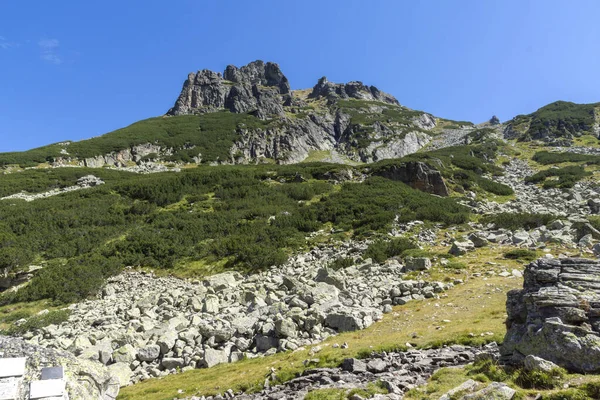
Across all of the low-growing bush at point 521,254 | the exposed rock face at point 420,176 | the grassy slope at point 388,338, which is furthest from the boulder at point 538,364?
the exposed rock face at point 420,176

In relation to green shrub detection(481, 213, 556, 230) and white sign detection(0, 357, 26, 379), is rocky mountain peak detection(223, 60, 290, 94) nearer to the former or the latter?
green shrub detection(481, 213, 556, 230)

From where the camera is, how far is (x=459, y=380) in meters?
6.94

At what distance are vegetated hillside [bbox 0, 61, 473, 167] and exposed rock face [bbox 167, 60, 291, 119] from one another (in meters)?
0.32

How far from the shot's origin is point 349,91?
5566 inches

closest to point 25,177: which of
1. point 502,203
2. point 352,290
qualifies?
point 352,290

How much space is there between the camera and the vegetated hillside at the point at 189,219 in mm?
21078

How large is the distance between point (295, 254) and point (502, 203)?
85.7ft

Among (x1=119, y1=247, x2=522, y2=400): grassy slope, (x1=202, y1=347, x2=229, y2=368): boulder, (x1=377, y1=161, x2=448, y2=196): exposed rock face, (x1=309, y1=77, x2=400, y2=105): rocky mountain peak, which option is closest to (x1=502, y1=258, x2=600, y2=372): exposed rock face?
(x1=119, y1=247, x2=522, y2=400): grassy slope

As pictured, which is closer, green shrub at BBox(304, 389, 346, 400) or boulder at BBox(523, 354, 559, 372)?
boulder at BBox(523, 354, 559, 372)

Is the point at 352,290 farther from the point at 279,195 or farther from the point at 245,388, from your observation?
the point at 279,195

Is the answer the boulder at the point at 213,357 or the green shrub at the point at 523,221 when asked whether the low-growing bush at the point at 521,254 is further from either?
the boulder at the point at 213,357

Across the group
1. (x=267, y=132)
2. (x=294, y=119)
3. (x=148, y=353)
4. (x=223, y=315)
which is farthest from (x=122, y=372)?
(x=294, y=119)

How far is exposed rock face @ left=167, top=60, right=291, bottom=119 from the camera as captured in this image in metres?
105

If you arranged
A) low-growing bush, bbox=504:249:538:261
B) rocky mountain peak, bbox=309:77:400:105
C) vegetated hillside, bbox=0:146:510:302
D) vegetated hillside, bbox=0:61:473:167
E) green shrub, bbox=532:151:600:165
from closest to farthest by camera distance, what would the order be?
low-growing bush, bbox=504:249:538:261 → vegetated hillside, bbox=0:146:510:302 → green shrub, bbox=532:151:600:165 → vegetated hillside, bbox=0:61:473:167 → rocky mountain peak, bbox=309:77:400:105
